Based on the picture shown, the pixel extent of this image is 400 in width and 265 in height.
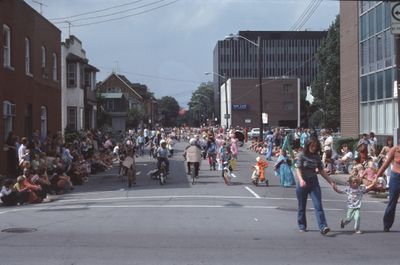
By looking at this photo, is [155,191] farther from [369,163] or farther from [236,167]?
[236,167]

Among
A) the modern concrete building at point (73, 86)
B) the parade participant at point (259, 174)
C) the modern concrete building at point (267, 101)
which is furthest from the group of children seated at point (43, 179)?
the modern concrete building at point (267, 101)

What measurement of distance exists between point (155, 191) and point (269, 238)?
9.63 meters

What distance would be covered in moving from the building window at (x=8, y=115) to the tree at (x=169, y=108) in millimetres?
158688

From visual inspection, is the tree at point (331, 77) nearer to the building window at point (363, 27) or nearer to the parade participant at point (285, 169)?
the building window at point (363, 27)

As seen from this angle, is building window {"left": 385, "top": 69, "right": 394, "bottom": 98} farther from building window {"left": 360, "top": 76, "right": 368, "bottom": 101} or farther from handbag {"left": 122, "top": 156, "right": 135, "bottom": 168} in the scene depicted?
handbag {"left": 122, "top": 156, "right": 135, "bottom": 168}

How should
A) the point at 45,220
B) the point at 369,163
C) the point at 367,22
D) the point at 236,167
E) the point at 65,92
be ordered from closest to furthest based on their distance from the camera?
the point at 45,220 → the point at 369,163 → the point at 236,167 → the point at 367,22 → the point at 65,92

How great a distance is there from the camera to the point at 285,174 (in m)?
21.1

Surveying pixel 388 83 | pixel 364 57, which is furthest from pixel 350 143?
pixel 364 57

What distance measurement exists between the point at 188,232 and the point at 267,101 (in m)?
97.1

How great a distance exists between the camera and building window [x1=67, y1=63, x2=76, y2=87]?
4566cm

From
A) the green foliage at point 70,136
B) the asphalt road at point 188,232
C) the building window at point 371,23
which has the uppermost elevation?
the building window at point 371,23

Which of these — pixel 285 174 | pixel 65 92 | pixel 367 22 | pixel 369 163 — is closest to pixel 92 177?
pixel 285 174

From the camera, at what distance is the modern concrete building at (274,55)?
115938 mm

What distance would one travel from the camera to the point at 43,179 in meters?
18.9
